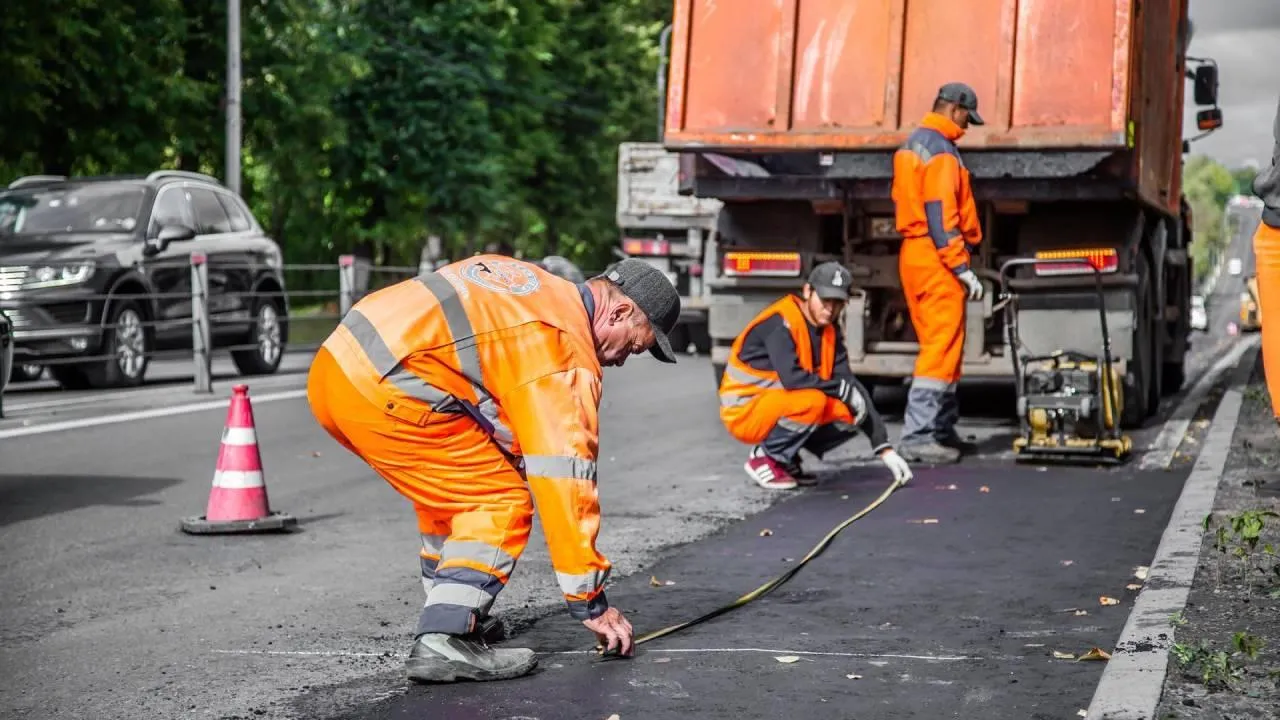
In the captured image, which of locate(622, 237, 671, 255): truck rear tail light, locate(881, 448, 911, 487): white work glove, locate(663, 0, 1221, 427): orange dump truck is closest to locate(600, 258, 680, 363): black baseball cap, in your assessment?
locate(881, 448, 911, 487): white work glove

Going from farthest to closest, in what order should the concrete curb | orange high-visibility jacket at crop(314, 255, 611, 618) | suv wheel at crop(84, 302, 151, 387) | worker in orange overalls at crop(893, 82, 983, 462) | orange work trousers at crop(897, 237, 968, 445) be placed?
suv wheel at crop(84, 302, 151, 387), orange work trousers at crop(897, 237, 968, 445), worker in orange overalls at crop(893, 82, 983, 462), orange high-visibility jacket at crop(314, 255, 611, 618), the concrete curb

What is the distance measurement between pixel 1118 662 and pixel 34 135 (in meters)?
20.9

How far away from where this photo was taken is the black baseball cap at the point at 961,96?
1072 cm

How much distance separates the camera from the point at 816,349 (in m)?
10.0

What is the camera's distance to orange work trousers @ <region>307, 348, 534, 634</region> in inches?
203

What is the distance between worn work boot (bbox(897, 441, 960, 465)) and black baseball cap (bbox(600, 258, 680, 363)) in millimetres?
6076

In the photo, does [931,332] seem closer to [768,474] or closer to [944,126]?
[944,126]

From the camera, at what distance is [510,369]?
196 inches

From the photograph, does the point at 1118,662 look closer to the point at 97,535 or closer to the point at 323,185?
the point at 97,535

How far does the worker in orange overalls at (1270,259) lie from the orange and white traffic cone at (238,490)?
13.6 feet

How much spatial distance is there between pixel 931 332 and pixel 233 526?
14.6ft

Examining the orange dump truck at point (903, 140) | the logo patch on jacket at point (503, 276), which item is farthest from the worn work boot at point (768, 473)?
the logo patch on jacket at point (503, 276)

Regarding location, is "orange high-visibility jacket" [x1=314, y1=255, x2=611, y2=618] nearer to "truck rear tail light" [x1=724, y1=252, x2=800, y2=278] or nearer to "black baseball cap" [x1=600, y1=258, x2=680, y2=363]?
"black baseball cap" [x1=600, y1=258, x2=680, y2=363]

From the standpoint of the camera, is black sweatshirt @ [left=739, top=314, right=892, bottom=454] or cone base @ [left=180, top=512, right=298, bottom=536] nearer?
cone base @ [left=180, top=512, right=298, bottom=536]
